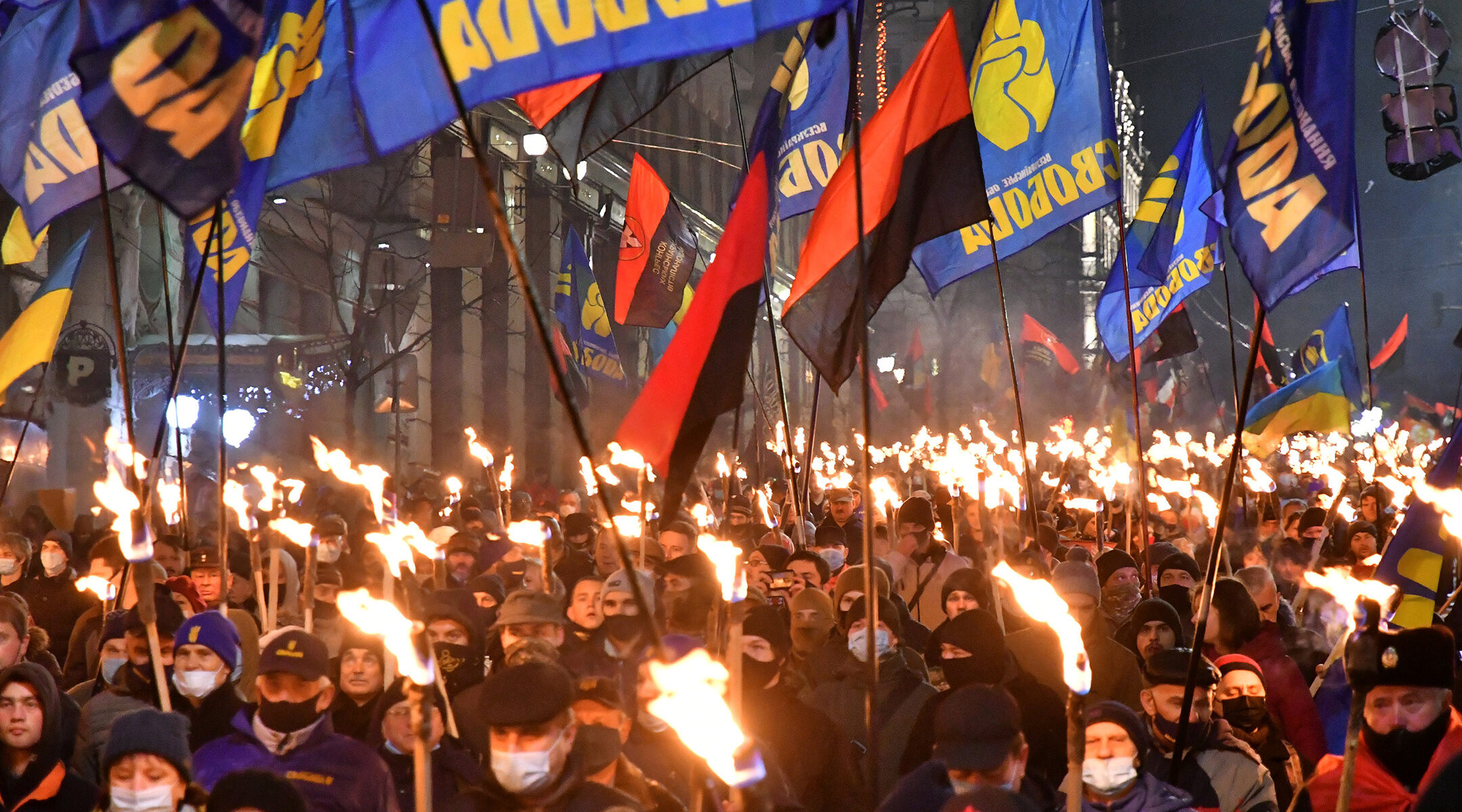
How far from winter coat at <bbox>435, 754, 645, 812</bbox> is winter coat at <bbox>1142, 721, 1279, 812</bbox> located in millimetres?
1832

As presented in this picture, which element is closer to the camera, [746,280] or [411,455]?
[746,280]

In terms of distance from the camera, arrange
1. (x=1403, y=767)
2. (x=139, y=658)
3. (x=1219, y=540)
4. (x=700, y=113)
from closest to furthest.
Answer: (x=1403, y=767) → (x=1219, y=540) → (x=139, y=658) → (x=700, y=113)

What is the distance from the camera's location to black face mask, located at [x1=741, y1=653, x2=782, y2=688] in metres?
5.80

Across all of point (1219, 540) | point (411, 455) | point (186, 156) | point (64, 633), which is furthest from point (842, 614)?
point (411, 455)

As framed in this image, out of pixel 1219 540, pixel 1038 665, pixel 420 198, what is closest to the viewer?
pixel 1219 540

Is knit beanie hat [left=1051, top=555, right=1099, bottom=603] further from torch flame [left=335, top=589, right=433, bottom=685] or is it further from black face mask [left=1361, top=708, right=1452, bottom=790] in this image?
torch flame [left=335, top=589, right=433, bottom=685]

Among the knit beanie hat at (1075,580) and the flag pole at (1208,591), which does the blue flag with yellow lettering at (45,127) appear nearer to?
the knit beanie hat at (1075,580)

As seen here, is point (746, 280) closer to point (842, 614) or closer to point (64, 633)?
point (842, 614)

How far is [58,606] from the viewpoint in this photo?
27.9 ft

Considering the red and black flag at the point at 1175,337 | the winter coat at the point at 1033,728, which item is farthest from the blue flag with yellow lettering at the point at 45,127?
the red and black flag at the point at 1175,337

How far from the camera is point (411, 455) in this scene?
1060 inches

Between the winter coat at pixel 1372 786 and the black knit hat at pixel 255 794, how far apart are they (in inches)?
118

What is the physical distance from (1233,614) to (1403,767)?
2205mm

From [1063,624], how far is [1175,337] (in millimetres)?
12098
